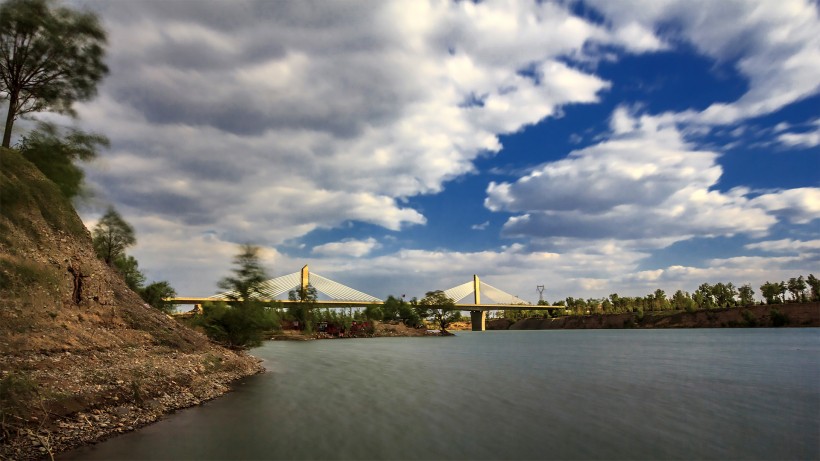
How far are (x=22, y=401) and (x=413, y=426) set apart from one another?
12.4 metres

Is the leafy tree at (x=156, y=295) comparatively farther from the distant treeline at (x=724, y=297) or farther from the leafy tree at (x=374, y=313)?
the distant treeline at (x=724, y=297)

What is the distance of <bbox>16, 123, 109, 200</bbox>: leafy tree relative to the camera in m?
29.4

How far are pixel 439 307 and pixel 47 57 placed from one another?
132 meters

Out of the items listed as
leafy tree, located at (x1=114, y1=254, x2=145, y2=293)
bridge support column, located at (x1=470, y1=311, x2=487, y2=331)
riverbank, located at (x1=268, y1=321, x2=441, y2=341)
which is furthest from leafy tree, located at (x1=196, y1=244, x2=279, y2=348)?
bridge support column, located at (x1=470, y1=311, x2=487, y2=331)

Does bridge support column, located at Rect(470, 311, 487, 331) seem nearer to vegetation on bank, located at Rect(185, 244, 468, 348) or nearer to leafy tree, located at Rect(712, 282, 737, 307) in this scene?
vegetation on bank, located at Rect(185, 244, 468, 348)

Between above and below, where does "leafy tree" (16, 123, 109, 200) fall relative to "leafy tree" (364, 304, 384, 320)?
above

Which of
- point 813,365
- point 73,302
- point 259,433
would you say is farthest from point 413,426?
point 813,365

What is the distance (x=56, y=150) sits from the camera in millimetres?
29922

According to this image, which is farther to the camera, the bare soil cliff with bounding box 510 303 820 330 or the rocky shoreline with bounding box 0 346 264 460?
the bare soil cliff with bounding box 510 303 820 330

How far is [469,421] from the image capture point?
17.7 m

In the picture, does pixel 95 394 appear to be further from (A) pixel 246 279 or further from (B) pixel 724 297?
(B) pixel 724 297

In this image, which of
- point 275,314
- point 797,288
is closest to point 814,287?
point 797,288

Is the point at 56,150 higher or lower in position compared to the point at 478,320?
higher

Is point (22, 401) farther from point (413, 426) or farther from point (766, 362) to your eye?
point (766, 362)
